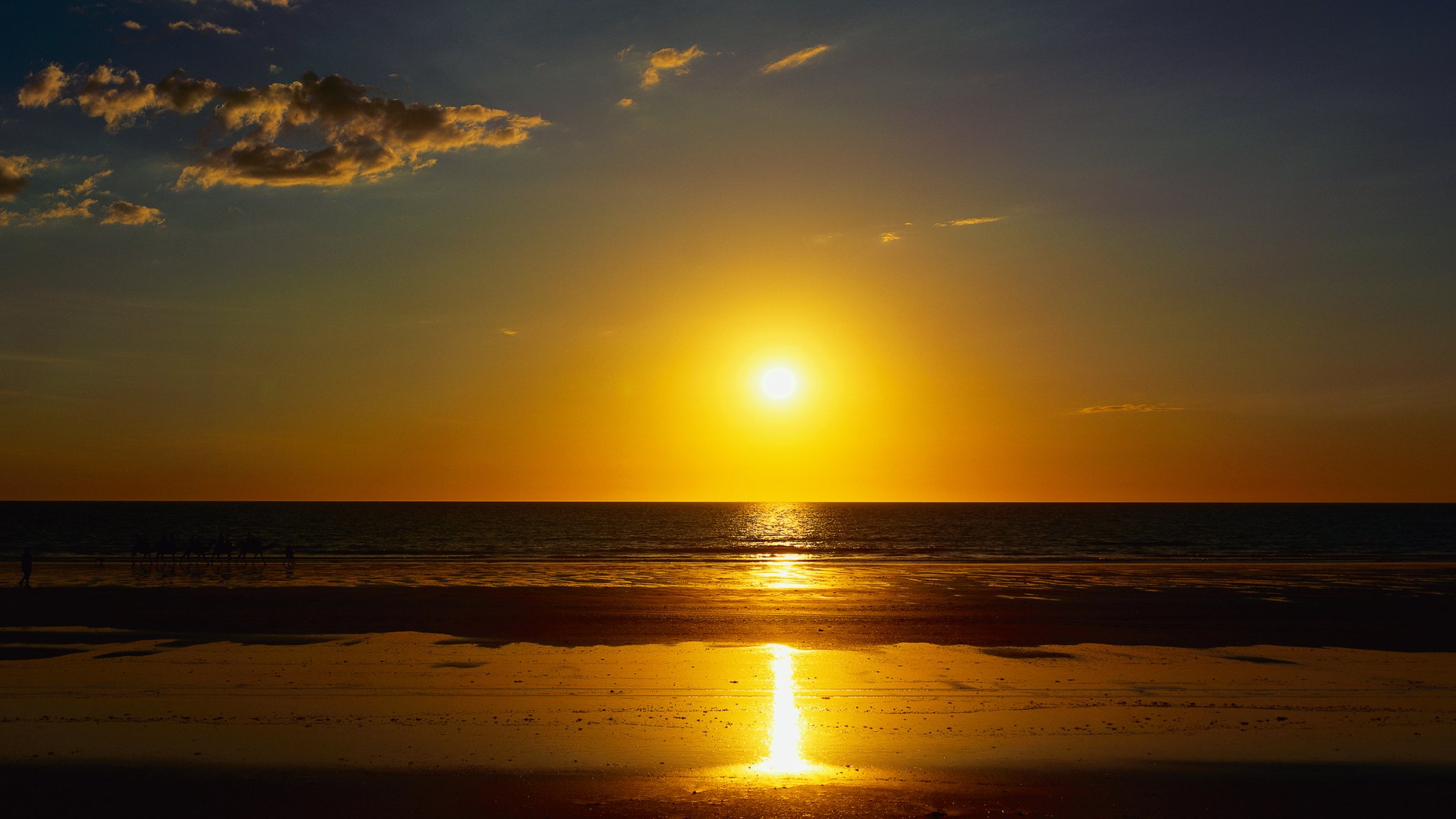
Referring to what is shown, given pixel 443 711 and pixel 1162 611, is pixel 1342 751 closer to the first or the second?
pixel 443 711

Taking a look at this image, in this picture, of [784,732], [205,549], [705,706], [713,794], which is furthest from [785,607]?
[205,549]

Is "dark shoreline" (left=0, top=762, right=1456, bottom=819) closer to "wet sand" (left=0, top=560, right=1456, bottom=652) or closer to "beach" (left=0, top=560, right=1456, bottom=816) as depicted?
"beach" (left=0, top=560, right=1456, bottom=816)

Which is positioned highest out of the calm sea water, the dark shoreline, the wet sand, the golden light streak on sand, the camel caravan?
the calm sea water

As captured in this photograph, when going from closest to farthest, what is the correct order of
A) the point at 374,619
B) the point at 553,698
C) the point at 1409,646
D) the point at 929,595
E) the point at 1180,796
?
the point at 1180,796
the point at 553,698
the point at 1409,646
the point at 374,619
the point at 929,595

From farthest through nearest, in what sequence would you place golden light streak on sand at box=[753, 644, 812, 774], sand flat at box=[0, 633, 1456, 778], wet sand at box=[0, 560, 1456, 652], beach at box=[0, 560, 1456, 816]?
1. wet sand at box=[0, 560, 1456, 652]
2. sand flat at box=[0, 633, 1456, 778]
3. golden light streak on sand at box=[753, 644, 812, 774]
4. beach at box=[0, 560, 1456, 816]

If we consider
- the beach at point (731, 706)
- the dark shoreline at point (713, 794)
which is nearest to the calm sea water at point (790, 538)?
the beach at point (731, 706)

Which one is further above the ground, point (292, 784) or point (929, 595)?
point (929, 595)

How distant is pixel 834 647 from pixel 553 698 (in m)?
8.11

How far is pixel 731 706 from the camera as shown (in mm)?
15609

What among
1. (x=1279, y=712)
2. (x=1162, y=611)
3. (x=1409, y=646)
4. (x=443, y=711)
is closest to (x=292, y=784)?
(x=443, y=711)

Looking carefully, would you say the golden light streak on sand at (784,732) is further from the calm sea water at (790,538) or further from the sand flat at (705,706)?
the calm sea water at (790,538)

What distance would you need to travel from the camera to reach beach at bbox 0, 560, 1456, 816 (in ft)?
36.8

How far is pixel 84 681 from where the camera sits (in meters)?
17.3

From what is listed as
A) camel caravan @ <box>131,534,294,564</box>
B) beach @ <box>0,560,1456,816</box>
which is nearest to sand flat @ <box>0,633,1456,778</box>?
beach @ <box>0,560,1456,816</box>
